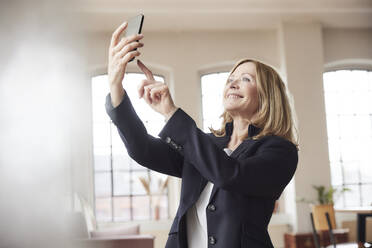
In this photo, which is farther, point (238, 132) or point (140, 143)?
point (238, 132)

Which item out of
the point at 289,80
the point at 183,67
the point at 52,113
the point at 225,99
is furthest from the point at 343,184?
the point at 52,113

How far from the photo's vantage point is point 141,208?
274 inches

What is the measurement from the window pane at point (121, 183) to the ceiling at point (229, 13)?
82.8 inches

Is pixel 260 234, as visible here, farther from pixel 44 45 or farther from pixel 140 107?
pixel 140 107

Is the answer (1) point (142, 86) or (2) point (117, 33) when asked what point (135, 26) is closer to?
(2) point (117, 33)

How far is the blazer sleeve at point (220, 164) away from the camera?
2.71 ft

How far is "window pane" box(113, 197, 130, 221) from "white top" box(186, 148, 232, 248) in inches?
237

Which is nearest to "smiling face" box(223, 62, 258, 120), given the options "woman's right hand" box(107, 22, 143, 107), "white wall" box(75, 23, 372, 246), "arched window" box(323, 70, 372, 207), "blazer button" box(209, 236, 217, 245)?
"blazer button" box(209, 236, 217, 245)

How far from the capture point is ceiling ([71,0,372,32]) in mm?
6285

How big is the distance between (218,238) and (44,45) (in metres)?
0.77

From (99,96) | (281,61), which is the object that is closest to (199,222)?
(99,96)

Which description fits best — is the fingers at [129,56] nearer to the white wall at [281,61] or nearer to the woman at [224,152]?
the woman at [224,152]

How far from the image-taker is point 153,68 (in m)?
7.24

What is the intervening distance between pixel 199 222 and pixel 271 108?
1.17 feet
